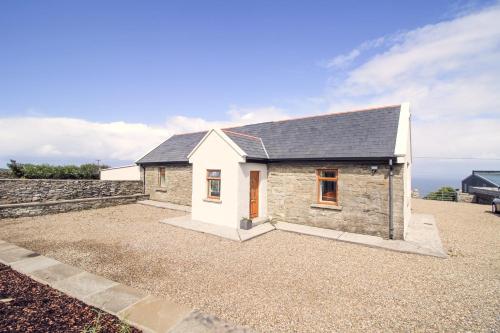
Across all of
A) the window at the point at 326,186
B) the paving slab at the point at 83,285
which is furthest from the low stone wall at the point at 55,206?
the window at the point at 326,186

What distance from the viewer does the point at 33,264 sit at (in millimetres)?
6820

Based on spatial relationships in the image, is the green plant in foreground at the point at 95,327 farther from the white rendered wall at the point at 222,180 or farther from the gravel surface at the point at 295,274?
the white rendered wall at the point at 222,180

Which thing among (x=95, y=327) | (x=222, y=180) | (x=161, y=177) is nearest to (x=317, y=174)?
(x=222, y=180)

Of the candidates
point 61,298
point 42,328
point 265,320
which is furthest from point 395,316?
point 61,298

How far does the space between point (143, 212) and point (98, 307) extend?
37.0ft

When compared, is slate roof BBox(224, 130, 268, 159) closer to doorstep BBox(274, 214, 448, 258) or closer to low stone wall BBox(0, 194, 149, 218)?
doorstep BBox(274, 214, 448, 258)

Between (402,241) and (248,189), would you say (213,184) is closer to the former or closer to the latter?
(248,189)

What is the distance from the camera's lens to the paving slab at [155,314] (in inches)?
166

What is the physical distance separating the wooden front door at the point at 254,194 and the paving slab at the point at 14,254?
8.45 metres

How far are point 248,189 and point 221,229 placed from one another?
7.63 ft

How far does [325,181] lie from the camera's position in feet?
38.9

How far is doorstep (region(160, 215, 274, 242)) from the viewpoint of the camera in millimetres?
10277

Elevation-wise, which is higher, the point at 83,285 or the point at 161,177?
the point at 161,177

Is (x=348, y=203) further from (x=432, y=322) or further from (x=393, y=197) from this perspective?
Answer: (x=432, y=322)
